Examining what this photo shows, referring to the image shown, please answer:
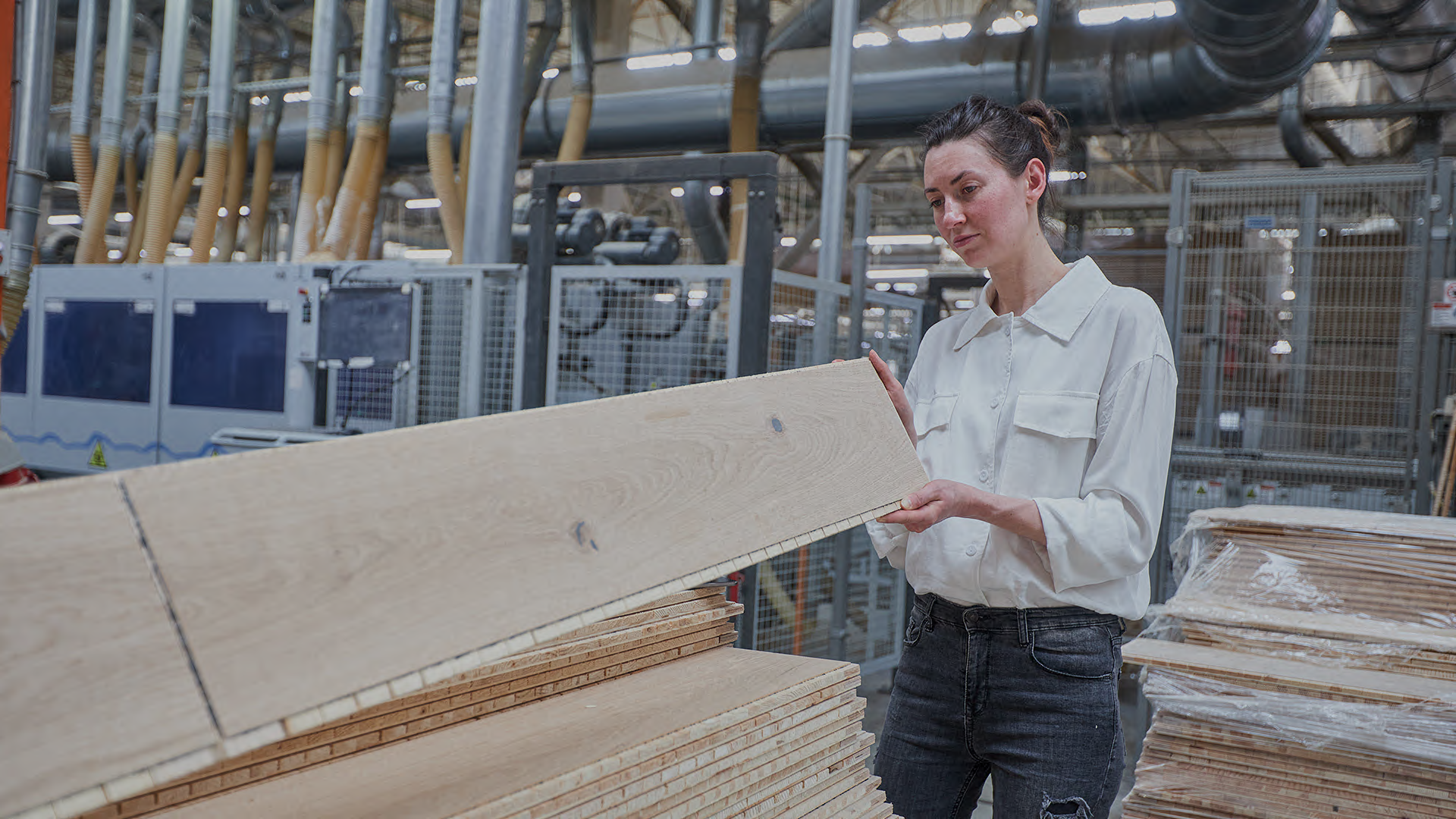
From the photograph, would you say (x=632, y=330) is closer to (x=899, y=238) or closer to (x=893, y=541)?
(x=893, y=541)

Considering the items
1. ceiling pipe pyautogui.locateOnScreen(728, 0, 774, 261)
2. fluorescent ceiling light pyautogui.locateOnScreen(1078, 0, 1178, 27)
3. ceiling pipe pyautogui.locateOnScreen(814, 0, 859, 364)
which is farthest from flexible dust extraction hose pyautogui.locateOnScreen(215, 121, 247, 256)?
fluorescent ceiling light pyautogui.locateOnScreen(1078, 0, 1178, 27)

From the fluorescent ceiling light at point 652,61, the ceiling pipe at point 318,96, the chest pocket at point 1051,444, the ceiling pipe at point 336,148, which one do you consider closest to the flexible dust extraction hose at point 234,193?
the ceiling pipe at point 336,148

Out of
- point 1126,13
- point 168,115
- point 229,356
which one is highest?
point 1126,13

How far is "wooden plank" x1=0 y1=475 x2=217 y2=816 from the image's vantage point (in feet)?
1.97

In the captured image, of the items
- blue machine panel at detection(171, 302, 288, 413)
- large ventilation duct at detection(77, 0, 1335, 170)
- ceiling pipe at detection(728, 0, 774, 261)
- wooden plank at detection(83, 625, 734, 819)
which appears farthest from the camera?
ceiling pipe at detection(728, 0, 774, 261)

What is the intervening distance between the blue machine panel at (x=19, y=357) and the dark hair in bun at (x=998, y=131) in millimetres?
6163

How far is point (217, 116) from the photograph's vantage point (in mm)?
6375

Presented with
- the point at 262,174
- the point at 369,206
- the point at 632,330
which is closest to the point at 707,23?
the point at 369,206

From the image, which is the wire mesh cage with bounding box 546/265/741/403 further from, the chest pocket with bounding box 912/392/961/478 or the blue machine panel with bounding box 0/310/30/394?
the blue machine panel with bounding box 0/310/30/394

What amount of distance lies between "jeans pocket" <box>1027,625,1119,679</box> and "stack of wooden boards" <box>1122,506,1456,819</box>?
2.73ft

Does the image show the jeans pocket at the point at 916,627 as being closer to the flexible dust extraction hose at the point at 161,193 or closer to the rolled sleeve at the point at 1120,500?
the rolled sleeve at the point at 1120,500

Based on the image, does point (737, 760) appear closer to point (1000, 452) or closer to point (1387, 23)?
point (1000, 452)

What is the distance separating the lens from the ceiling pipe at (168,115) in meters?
6.39

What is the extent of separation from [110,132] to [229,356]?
2662 mm
